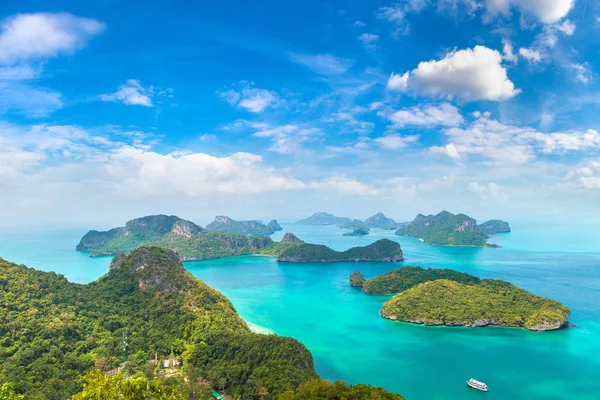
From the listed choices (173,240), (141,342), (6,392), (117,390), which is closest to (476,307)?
(141,342)

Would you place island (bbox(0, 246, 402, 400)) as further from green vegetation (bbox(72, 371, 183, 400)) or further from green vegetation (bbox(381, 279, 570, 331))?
green vegetation (bbox(381, 279, 570, 331))

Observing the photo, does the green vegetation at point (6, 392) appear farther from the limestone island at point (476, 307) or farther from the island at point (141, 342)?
the limestone island at point (476, 307)

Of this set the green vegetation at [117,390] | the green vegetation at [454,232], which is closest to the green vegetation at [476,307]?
the green vegetation at [117,390]

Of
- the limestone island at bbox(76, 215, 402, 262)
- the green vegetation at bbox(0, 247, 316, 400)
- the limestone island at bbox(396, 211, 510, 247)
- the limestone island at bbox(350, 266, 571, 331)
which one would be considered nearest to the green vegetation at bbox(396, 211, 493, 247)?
the limestone island at bbox(396, 211, 510, 247)

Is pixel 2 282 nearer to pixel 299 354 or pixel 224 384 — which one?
pixel 224 384

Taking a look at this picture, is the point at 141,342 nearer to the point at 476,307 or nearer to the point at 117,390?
the point at 117,390

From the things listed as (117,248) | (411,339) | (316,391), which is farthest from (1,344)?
(117,248)
